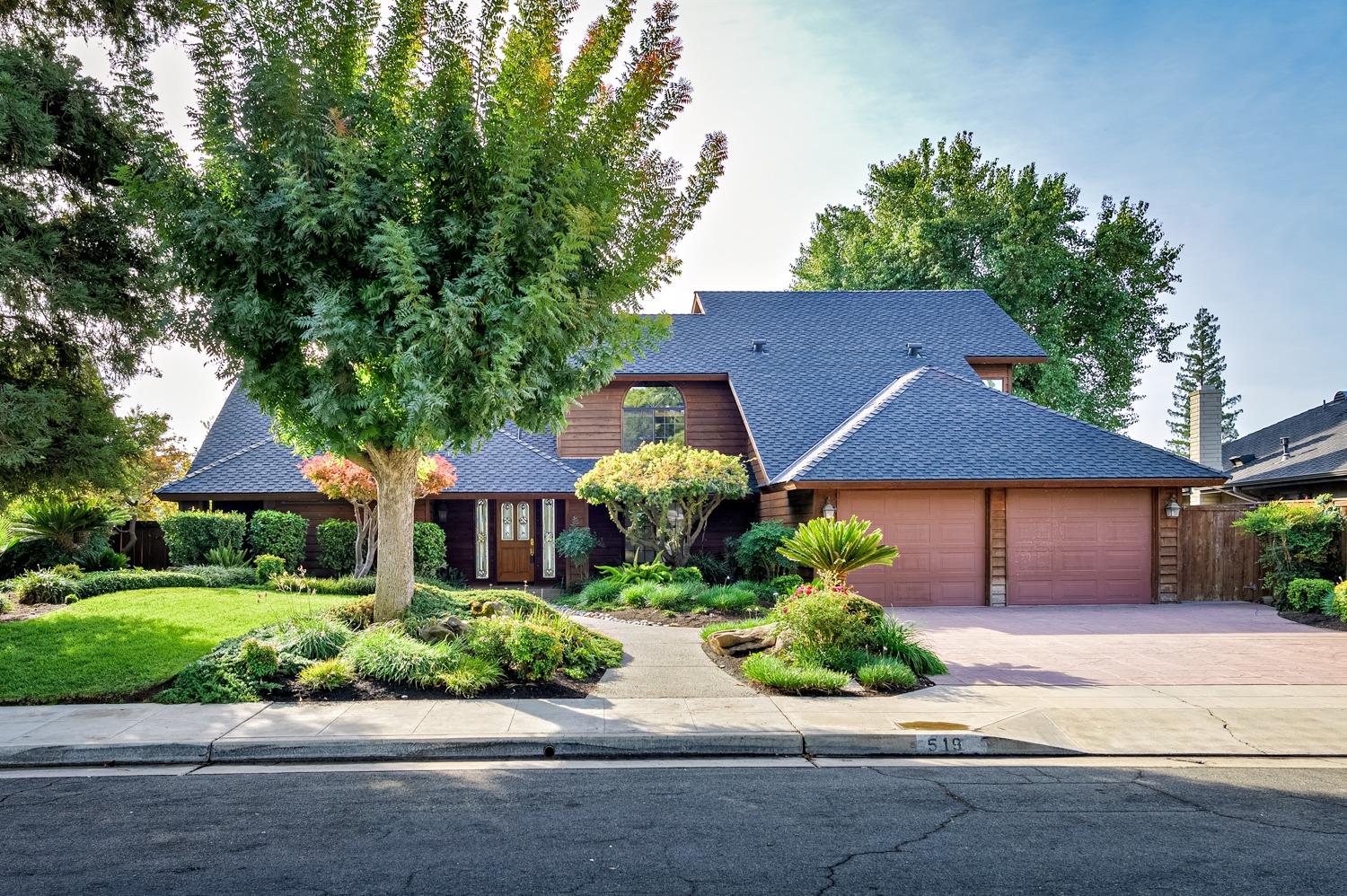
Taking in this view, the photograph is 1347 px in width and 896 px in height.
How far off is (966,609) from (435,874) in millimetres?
12629

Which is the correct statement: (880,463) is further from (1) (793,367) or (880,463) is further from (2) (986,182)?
(2) (986,182)

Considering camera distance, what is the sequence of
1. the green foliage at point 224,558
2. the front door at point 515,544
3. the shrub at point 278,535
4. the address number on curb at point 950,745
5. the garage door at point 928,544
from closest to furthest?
the address number on curb at point 950,745
the garage door at point 928,544
the green foliage at point 224,558
the shrub at point 278,535
the front door at point 515,544

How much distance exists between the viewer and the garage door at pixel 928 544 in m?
15.3

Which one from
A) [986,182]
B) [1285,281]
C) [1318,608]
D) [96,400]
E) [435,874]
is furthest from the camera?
[986,182]

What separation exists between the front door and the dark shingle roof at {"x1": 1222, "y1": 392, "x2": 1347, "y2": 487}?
62.6 feet

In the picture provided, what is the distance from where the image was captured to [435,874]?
397 cm

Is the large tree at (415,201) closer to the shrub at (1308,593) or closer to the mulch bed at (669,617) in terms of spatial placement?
the mulch bed at (669,617)

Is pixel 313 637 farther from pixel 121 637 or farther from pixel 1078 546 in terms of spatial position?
pixel 1078 546

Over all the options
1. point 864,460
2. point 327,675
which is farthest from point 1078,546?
point 327,675

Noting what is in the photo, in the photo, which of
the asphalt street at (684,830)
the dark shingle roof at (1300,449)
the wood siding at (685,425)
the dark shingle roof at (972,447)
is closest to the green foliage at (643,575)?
the dark shingle roof at (972,447)

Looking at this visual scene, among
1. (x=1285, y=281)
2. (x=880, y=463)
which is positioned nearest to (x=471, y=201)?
(x=880, y=463)

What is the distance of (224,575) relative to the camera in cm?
1491

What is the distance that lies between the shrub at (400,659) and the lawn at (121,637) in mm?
1765

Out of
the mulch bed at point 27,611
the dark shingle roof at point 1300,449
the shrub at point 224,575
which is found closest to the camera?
the mulch bed at point 27,611
